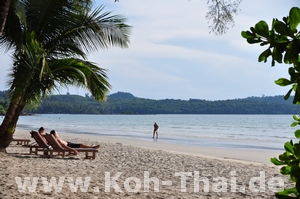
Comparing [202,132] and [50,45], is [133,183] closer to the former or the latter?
[50,45]

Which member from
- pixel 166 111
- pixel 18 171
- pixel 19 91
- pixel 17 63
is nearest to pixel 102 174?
pixel 18 171

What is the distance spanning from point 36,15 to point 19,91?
227 cm

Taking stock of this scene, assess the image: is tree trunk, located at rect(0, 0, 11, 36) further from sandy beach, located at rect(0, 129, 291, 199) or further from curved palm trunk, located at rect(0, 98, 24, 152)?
curved palm trunk, located at rect(0, 98, 24, 152)

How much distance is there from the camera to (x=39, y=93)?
24.7 ft

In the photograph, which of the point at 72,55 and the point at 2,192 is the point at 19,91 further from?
the point at 2,192

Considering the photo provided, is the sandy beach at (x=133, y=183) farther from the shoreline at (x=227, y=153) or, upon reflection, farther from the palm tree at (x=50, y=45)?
the shoreline at (x=227, y=153)

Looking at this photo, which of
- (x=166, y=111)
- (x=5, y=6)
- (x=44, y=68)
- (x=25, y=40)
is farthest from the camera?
(x=166, y=111)

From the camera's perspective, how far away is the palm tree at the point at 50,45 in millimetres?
7418

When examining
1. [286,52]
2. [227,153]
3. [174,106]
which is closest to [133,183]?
[286,52]

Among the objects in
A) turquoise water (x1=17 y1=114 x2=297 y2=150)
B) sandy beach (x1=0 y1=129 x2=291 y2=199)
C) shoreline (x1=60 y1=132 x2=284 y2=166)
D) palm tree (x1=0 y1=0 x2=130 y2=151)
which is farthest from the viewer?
turquoise water (x1=17 y1=114 x2=297 y2=150)

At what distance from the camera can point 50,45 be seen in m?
9.14

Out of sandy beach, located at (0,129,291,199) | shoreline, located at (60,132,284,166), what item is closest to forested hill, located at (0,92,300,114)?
shoreline, located at (60,132,284,166)

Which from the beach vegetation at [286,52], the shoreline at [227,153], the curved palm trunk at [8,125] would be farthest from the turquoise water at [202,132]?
the beach vegetation at [286,52]

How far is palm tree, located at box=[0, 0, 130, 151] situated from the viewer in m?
7.42
